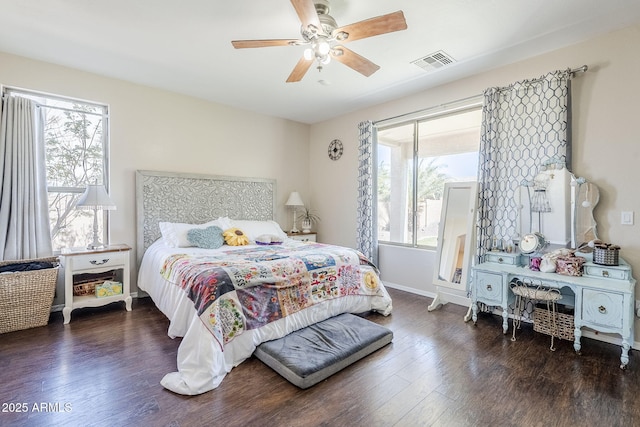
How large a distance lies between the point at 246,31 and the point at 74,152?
2.55 metres

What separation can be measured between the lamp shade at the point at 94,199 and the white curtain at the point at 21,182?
1.45 ft

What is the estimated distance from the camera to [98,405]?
176cm

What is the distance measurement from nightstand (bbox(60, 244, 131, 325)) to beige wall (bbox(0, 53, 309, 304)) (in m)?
0.51

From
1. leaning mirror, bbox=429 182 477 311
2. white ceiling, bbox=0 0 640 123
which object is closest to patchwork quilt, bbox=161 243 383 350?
leaning mirror, bbox=429 182 477 311

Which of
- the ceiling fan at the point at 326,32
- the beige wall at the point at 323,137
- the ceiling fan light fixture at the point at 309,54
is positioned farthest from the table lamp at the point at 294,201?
the ceiling fan light fixture at the point at 309,54

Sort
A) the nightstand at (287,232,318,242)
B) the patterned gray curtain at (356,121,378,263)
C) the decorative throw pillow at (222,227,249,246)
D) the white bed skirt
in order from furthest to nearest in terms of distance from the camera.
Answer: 1. the nightstand at (287,232,318,242)
2. the patterned gray curtain at (356,121,378,263)
3. the decorative throw pillow at (222,227,249,246)
4. the white bed skirt

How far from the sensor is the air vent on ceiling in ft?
9.79

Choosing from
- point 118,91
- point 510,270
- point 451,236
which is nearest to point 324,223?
point 451,236

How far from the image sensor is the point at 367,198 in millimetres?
4449

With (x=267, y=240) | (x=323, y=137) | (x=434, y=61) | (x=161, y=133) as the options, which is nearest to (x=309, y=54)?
(x=434, y=61)

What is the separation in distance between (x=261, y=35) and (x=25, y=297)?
3253 mm

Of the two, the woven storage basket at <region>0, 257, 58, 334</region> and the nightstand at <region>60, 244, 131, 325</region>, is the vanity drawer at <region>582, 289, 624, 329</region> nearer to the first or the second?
the nightstand at <region>60, 244, 131, 325</region>

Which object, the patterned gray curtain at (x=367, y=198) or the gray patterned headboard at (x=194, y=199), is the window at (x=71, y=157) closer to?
the gray patterned headboard at (x=194, y=199)

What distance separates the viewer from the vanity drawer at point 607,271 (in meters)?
2.36
